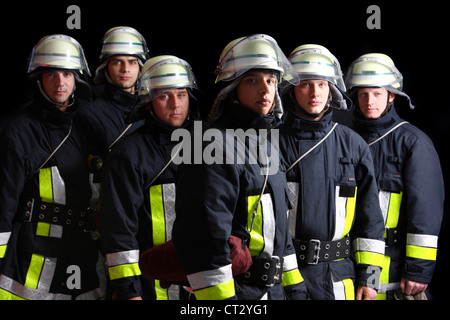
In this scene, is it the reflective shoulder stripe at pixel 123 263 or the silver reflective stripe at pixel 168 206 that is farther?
the silver reflective stripe at pixel 168 206

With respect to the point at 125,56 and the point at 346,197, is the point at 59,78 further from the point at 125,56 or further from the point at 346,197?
the point at 346,197

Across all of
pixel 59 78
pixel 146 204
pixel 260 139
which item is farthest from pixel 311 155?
pixel 59 78

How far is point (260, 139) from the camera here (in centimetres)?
437

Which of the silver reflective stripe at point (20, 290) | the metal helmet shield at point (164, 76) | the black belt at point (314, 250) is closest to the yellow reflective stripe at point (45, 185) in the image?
the silver reflective stripe at point (20, 290)

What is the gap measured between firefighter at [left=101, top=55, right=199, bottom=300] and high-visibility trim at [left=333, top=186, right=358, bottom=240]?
1.14 m

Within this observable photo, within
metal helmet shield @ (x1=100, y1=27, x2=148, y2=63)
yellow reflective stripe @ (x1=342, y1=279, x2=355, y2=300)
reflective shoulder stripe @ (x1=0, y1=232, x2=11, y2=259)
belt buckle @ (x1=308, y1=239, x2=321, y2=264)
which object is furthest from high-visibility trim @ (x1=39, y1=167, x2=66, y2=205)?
yellow reflective stripe @ (x1=342, y1=279, x2=355, y2=300)

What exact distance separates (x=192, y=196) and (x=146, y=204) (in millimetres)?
1350

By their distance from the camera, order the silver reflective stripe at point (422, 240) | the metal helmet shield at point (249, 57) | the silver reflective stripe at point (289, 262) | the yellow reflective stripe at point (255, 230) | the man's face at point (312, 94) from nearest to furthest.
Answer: the yellow reflective stripe at point (255, 230) < the metal helmet shield at point (249, 57) < the silver reflective stripe at point (289, 262) < the man's face at point (312, 94) < the silver reflective stripe at point (422, 240)

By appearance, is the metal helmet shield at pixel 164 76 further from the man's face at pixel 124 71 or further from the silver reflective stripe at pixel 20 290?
the silver reflective stripe at pixel 20 290

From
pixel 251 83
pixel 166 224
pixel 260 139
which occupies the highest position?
pixel 251 83

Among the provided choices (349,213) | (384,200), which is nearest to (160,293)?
(349,213)

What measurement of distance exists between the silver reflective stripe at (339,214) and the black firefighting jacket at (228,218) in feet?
2.10

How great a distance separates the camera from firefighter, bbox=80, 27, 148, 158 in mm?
6074

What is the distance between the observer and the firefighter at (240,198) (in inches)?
155
